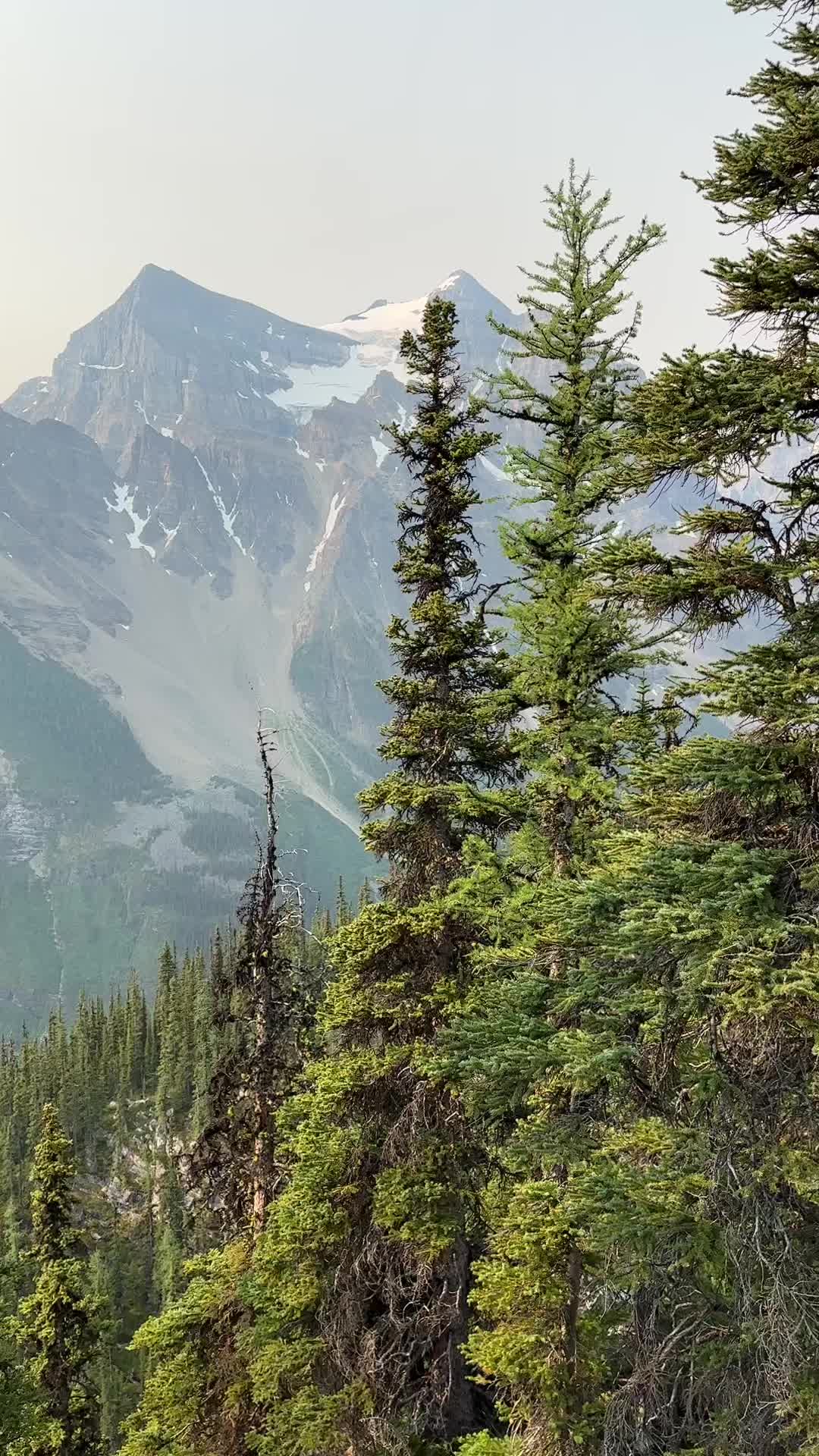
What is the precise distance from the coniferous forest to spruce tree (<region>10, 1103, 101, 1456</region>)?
50.1 inches

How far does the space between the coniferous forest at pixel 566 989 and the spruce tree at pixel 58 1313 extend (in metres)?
1.27

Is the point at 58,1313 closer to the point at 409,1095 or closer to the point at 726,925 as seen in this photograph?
the point at 409,1095

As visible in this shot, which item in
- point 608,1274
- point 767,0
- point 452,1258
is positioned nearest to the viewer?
point 767,0

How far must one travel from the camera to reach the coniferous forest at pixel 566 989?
6.71 m

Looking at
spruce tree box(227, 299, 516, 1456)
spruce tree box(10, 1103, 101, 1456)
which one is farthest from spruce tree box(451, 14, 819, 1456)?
spruce tree box(10, 1103, 101, 1456)

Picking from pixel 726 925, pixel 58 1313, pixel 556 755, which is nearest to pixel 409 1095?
pixel 556 755

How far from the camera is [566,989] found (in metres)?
7.80

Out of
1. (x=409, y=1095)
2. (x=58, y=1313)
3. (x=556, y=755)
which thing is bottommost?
(x=58, y=1313)

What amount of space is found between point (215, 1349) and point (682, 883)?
14.9 m

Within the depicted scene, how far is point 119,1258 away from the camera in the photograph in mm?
68938

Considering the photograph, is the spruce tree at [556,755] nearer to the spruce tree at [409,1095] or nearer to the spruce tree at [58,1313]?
the spruce tree at [409,1095]

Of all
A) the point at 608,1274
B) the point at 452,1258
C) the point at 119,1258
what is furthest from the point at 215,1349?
the point at 119,1258

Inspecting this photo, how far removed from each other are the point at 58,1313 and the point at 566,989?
24035 millimetres

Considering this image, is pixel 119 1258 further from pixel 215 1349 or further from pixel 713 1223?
pixel 713 1223
